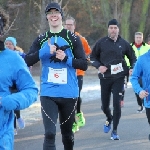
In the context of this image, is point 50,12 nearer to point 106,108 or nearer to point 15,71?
point 15,71

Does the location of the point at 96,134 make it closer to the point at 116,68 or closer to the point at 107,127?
the point at 107,127

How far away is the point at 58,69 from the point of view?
22.1 ft

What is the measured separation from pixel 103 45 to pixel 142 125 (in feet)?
8.23

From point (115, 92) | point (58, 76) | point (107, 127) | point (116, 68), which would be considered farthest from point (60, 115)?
point (107, 127)

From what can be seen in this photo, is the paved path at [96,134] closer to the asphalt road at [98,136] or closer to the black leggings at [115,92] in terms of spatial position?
the asphalt road at [98,136]

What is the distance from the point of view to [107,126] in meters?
10.2

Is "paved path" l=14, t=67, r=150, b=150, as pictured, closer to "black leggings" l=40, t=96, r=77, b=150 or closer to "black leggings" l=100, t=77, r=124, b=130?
"black leggings" l=100, t=77, r=124, b=130

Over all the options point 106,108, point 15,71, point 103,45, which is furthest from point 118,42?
point 15,71

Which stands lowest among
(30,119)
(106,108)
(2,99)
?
(30,119)

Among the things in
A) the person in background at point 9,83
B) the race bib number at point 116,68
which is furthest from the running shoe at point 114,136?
the person in background at point 9,83

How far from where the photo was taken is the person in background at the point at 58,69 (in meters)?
6.66

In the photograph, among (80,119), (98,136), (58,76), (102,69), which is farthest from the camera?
(80,119)

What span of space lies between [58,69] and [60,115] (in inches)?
21.3

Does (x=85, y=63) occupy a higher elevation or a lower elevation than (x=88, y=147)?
higher
